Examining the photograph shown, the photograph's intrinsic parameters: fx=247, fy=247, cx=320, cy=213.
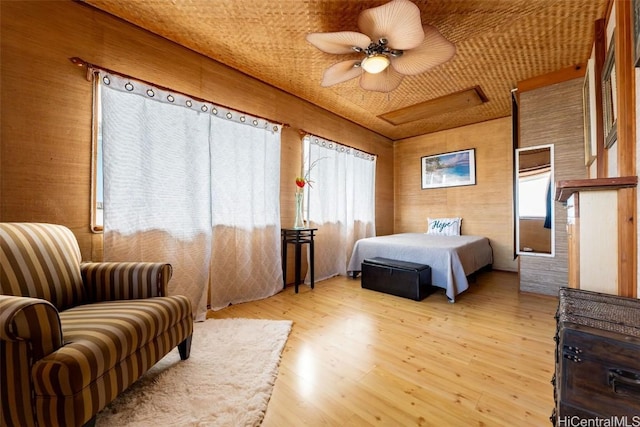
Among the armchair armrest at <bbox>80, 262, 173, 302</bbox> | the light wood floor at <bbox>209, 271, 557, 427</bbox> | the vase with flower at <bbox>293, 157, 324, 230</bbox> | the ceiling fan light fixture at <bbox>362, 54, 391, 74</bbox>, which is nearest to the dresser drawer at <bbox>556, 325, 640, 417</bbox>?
the light wood floor at <bbox>209, 271, 557, 427</bbox>

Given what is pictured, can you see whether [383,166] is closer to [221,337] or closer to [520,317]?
[520,317]

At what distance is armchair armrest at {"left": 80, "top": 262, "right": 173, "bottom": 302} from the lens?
1550 millimetres

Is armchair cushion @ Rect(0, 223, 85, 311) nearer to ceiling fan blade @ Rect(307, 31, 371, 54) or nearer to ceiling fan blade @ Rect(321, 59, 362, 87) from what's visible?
ceiling fan blade @ Rect(307, 31, 371, 54)

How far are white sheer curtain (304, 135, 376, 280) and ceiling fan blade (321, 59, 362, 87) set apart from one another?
1247mm

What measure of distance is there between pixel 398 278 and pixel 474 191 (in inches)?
109

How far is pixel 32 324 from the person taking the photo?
2.95 ft

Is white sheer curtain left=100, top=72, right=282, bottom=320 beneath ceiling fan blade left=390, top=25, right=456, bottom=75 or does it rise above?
beneath

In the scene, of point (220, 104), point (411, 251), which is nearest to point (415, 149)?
point (411, 251)

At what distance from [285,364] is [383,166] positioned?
14.6ft

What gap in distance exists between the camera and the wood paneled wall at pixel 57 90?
1646 mm

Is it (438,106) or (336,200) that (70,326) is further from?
(438,106)

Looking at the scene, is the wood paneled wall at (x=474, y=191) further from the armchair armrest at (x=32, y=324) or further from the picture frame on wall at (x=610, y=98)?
the armchair armrest at (x=32, y=324)

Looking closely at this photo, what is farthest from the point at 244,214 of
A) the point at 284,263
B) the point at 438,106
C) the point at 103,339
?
the point at 438,106

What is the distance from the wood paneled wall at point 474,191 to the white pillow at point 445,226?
0.65ft
